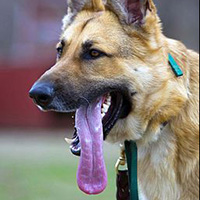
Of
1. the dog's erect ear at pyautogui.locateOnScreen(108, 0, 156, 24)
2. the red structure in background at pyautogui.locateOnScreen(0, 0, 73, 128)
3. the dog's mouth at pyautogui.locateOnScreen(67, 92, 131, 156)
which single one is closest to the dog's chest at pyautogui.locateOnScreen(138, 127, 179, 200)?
the dog's mouth at pyautogui.locateOnScreen(67, 92, 131, 156)

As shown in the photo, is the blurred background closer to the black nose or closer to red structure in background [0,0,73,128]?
red structure in background [0,0,73,128]

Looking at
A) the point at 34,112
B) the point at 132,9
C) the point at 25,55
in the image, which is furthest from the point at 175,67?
the point at 25,55

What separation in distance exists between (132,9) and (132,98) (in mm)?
701

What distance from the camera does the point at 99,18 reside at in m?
5.07

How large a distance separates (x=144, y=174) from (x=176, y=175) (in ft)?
0.92

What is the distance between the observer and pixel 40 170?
36.1 ft

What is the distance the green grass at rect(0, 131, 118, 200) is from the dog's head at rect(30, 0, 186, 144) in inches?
114

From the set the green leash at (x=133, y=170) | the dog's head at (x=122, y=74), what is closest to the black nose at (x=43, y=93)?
the dog's head at (x=122, y=74)

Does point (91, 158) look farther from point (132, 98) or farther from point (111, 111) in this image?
point (132, 98)

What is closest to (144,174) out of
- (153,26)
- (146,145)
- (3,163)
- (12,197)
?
(146,145)

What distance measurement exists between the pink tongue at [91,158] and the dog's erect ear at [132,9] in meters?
0.79

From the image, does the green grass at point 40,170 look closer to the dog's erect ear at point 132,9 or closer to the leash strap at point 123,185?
the leash strap at point 123,185

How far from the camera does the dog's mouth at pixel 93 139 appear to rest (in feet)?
15.5

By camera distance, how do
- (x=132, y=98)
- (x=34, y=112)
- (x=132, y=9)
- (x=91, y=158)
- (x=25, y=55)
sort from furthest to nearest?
(x=25, y=55) → (x=34, y=112) → (x=132, y=9) → (x=132, y=98) → (x=91, y=158)
